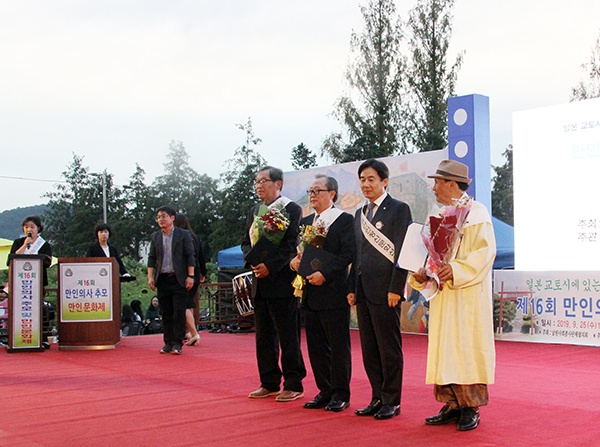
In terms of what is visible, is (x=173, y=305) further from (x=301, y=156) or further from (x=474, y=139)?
(x=301, y=156)

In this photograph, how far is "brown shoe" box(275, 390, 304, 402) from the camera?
215 inches

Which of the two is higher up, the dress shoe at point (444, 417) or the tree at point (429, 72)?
the tree at point (429, 72)

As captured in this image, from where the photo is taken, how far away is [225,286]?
1311 centimetres

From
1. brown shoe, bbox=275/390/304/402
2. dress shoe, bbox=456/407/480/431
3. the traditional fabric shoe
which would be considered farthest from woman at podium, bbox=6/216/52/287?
dress shoe, bbox=456/407/480/431

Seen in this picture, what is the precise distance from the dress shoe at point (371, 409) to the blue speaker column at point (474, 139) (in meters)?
5.46

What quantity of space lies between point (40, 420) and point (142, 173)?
83.9ft

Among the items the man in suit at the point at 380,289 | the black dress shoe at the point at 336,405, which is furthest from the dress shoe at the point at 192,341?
the man in suit at the point at 380,289

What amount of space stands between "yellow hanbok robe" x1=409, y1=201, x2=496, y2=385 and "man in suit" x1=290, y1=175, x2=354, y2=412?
79cm

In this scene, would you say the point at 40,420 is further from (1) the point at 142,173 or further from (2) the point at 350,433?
(1) the point at 142,173

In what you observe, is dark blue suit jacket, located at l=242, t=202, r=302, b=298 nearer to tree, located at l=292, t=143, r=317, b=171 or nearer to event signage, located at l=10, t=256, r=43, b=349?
event signage, located at l=10, t=256, r=43, b=349

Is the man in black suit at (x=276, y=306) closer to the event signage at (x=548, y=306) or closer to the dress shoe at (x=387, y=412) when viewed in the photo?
the dress shoe at (x=387, y=412)

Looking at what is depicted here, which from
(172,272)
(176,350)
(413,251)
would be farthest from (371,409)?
(172,272)

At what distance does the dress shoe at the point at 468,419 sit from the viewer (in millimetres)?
4398

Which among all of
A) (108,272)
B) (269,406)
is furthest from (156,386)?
(108,272)
